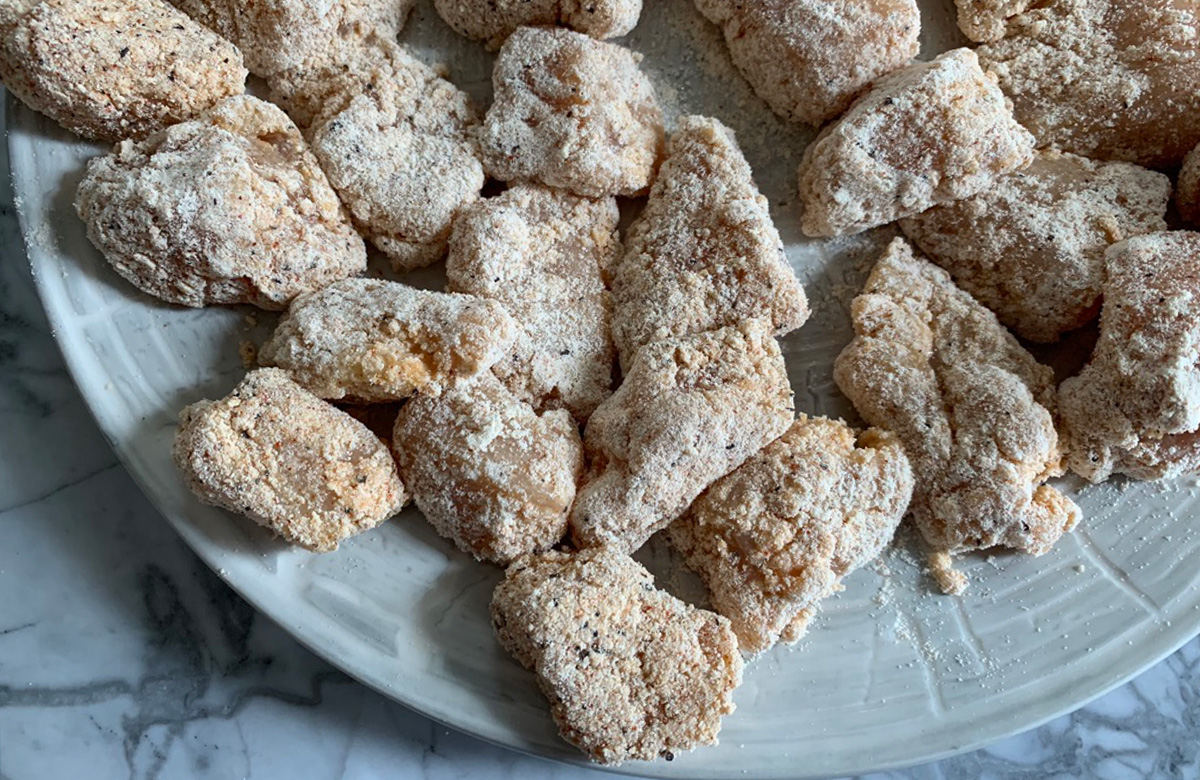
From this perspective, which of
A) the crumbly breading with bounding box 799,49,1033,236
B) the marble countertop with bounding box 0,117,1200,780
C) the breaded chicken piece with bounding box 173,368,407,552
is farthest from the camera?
the marble countertop with bounding box 0,117,1200,780

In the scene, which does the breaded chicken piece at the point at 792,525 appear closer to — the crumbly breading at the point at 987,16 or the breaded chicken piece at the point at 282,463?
the breaded chicken piece at the point at 282,463

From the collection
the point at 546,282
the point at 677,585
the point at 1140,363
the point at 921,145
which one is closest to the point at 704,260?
the point at 546,282

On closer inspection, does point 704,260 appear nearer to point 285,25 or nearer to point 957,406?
point 957,406

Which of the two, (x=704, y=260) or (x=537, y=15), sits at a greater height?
(x=537, y=15)

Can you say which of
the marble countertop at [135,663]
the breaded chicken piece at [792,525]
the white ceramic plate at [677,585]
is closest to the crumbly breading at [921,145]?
the breaded chicken piece at [792,525]

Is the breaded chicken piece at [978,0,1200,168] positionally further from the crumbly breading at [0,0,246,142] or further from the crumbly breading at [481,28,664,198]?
the crumbly breading at [0,0,246,142]

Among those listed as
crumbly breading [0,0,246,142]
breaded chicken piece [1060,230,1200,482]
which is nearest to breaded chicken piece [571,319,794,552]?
breaded chicken piece [1060,230,1200,482]
